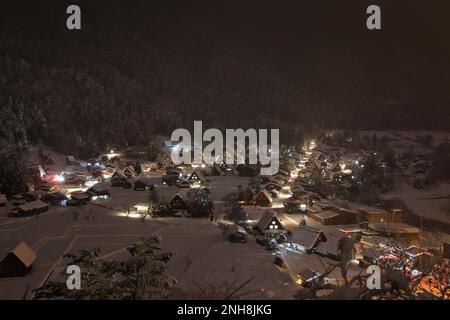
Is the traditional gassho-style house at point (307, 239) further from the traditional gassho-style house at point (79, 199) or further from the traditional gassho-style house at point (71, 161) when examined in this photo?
the traditional gassho-style house at point (71, 161)

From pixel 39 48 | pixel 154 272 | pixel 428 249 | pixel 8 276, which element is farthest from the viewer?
pixel 39 48

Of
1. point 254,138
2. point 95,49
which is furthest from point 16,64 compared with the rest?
point 254,138

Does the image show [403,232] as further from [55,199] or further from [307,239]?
[55,199]

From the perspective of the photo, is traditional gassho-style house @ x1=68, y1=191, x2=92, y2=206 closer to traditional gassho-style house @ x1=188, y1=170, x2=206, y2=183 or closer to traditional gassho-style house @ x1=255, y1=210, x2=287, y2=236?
traditional gassho-style house @ x1=188, y1=170, x2=206, y2=183

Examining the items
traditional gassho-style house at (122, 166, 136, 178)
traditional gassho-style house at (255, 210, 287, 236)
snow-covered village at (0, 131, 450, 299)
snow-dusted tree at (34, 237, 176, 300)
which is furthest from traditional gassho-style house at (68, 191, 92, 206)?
snow-dusted tree at (34, 237, 176, 300)

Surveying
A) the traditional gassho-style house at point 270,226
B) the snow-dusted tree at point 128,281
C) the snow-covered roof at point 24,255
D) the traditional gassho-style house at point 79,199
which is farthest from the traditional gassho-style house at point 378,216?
the snow-dusted tree at point 128,281

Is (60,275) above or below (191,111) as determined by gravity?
below

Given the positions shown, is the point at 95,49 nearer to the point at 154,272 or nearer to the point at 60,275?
the point at 60,275

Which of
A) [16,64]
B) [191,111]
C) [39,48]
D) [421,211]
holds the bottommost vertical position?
[421,211]
